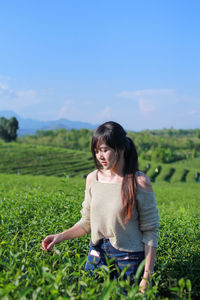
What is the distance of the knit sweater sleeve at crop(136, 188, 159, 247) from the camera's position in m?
1.90

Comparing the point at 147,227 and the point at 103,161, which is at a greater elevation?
the point at 103,161

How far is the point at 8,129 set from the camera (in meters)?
60.2

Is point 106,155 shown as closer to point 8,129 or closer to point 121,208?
point 121,208

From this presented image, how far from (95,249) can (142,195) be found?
55cm

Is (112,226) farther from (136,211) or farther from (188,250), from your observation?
(188,250)

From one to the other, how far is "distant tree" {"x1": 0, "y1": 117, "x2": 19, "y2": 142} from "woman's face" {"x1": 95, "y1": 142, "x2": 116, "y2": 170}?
2377 inches

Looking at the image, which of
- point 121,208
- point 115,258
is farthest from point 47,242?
point 121,208

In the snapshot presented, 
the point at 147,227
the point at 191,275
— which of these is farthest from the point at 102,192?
the point at 191,275

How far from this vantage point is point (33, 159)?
39.2 metres

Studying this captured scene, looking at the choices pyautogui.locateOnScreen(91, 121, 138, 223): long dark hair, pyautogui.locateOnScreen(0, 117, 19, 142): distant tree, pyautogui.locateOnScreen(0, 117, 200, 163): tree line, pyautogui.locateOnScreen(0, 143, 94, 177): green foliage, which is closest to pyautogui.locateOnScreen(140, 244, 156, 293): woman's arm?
pyautogui.locateOnScreen(91, 121, 138, 223): long dark hair

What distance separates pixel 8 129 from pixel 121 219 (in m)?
61.3

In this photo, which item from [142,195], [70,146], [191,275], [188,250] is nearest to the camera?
[142,195]

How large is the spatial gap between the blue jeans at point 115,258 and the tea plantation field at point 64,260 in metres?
0.10

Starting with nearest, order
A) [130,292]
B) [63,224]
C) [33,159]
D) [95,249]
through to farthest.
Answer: [130,292], [95,249], [63,224], [33,159]
